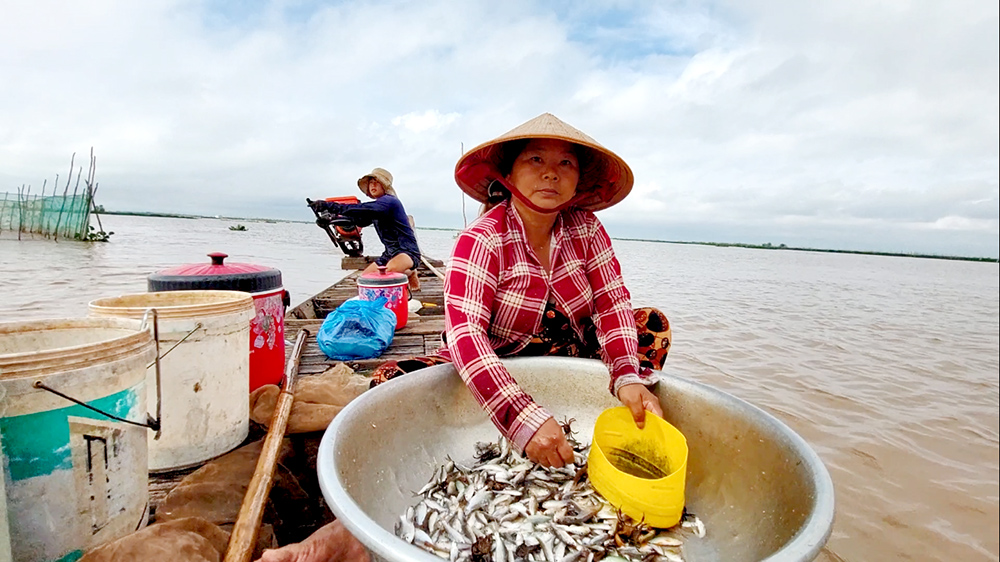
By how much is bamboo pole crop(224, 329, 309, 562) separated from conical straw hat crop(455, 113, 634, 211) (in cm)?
172

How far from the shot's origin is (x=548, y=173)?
2568mm

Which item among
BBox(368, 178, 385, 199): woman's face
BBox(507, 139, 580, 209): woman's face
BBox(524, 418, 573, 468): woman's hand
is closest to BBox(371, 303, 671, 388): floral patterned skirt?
BBox(507, 139, 580, 209): woman's face

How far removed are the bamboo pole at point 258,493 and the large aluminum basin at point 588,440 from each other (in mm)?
419

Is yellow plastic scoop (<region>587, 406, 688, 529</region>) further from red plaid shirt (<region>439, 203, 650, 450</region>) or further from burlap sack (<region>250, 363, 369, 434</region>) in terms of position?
burlap sack (<region>250, 363, 369, 434</region>)

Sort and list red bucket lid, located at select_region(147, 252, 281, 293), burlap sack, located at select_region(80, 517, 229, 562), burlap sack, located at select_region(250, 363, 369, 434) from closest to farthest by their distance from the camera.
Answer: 1. burlap sack, located at select_region(80, 517, 229, 562)
2. burlap sack, located at select_region(250, 363, 369, 434)
3. red bucket lid, located at select_region(147, 252, 281, 293)

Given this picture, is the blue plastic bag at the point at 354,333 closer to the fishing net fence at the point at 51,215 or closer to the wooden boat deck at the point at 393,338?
the wooden boat deck at the point at 393,338

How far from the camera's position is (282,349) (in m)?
3.58

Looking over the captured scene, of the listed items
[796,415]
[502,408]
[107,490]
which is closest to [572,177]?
[502,408]

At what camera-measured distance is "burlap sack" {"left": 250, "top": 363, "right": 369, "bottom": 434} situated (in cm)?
278

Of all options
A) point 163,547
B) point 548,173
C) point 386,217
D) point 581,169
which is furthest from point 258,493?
point 386,217

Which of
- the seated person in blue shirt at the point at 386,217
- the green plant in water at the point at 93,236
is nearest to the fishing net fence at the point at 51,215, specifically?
the green plant in water at the point at 93,236

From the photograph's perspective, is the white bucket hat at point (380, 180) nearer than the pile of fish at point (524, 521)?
No

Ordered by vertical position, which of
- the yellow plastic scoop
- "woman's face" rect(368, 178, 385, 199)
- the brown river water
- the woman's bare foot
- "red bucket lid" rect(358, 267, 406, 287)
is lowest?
the brown river water

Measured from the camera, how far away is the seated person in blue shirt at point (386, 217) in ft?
25.8
